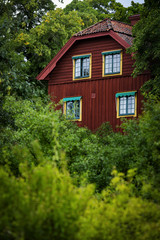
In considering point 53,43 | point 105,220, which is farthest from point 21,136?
point 53,43

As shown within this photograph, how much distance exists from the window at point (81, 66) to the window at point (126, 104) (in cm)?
284

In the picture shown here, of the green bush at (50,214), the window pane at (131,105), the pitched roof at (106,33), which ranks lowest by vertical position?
the green bush at (50,214)

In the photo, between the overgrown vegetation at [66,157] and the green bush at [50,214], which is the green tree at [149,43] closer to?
the overgrown vegetation at [66,157]

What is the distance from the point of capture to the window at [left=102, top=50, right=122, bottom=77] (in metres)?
24.3

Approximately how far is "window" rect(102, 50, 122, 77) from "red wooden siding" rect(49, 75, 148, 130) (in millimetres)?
452

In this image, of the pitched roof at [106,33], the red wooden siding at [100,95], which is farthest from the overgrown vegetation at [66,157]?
the pitched roof at [106,33]

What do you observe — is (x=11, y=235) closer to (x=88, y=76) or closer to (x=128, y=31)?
(x=88, y=76)

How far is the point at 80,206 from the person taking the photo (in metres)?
6.54

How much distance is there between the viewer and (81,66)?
2578cm

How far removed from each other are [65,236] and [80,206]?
0.60 metres

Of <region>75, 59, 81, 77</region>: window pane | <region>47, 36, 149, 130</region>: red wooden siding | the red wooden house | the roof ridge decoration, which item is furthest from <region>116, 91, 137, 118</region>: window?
the roof ridge decoration

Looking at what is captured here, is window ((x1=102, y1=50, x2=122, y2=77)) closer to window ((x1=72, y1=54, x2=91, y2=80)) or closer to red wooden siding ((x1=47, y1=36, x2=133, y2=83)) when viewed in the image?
red wooden siding ((x1=47, y1=36, x2=133, y2=83))

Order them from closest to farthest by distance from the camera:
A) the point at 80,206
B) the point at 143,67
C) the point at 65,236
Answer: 1. the point at 65,236
2. the point at 80,206
3. the point at 143,67

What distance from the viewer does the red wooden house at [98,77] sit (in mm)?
23672
